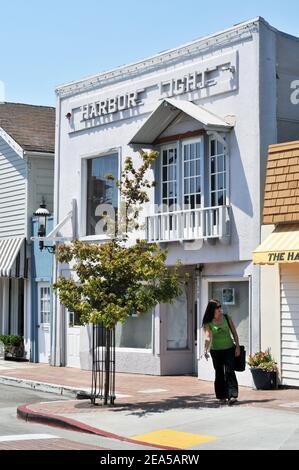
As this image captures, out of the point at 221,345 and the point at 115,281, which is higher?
the point at 115,281

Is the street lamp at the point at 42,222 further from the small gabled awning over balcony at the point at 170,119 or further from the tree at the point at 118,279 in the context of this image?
the tree at the point at 118,279

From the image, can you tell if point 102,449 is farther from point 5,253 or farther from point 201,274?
point 5,253

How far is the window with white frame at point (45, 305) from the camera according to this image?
22348mm

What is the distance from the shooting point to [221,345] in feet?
44.8

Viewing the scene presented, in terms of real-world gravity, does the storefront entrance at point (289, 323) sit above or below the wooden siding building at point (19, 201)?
below

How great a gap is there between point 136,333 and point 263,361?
175 inches

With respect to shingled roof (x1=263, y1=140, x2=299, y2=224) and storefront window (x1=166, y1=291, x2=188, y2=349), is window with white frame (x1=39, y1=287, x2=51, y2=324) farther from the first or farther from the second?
shingled roof (x1=263, y1=140, x2=299, y2=224)

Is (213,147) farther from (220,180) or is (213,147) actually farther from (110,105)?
(110,105)

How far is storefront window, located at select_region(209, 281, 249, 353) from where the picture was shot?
16734 millimetres

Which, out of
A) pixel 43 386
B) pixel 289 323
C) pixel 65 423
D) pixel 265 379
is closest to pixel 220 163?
pixel 289 323

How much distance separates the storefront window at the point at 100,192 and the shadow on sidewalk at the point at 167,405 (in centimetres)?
675

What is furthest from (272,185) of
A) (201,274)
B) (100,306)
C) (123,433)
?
(123,433)

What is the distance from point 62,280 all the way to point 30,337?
371 inches

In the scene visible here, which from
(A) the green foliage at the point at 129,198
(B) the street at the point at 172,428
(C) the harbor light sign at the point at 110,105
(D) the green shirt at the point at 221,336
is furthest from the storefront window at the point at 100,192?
(B) the street at the point at 172,428
